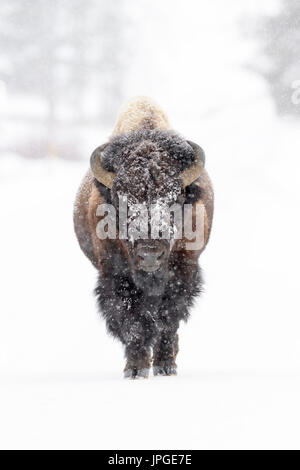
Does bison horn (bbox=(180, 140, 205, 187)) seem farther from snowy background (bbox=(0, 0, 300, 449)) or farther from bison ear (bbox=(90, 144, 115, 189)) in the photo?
snowy background (bbox=(0, 0, 300, 449))

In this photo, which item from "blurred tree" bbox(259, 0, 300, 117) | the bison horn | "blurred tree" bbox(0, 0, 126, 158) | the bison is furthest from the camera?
"blurred tree" bbox(0, 0, 126, 158)

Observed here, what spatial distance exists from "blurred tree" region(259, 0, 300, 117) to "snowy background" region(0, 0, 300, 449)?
3.0 inches

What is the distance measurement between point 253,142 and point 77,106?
33.8 ft

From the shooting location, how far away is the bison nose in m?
6.22

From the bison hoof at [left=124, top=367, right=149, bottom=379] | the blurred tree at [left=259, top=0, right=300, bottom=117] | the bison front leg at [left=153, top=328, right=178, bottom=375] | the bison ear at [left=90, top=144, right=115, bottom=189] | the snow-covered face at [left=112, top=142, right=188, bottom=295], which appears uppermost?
the blurred tree at [left=259, top=0, right=300, bottom=117]

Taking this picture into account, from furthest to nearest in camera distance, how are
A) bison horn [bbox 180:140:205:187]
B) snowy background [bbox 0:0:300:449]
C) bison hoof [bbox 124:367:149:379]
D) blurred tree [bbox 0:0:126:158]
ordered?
blurred tree [bbox 0:0:126:158]
bison horn [bbox 180:140:205:187]
bison hoof [bbox 124:367:149:379]
snowy background [bbox 0:0:300:449]

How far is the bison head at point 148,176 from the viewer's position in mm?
6379

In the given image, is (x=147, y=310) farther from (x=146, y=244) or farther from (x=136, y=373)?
(x=146, y=244)

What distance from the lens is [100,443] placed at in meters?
3.71

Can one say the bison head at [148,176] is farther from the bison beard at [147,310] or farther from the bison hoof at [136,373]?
the bison hoof at [136,373]

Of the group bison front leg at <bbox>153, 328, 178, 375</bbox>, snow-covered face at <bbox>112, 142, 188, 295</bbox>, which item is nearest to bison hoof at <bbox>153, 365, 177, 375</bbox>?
bison front leg at <bbox>153, 328, 178, 375</bbox>

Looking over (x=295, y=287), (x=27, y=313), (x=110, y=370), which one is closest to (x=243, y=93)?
(x=295, y=287)

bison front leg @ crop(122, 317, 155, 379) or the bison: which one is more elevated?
the bison

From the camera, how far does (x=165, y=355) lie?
735 centimetres
